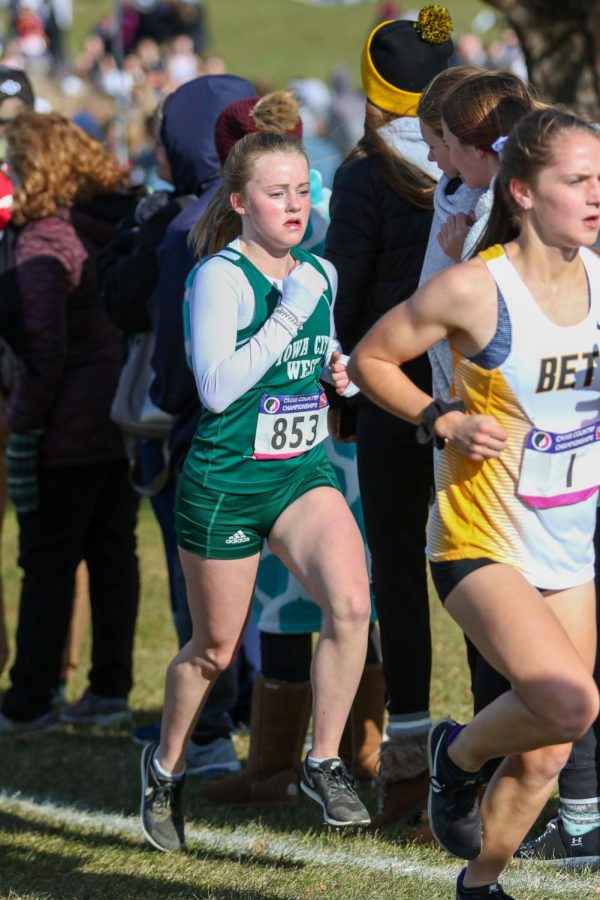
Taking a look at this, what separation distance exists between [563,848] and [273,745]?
1142mm

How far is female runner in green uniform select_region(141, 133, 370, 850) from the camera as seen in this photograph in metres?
3.87

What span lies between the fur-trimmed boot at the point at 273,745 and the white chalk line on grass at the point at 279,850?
12.0 inches

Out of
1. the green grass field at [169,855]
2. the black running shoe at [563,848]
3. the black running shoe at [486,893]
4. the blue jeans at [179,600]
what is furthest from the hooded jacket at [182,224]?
the black running shoe at [486,893]

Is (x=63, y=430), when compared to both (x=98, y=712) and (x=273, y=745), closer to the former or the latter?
(x=98, y=712)

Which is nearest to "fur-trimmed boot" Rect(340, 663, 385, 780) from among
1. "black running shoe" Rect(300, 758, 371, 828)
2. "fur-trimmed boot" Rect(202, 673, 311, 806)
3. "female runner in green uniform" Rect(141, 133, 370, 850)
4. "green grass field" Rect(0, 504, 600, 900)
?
"green grass field" Rect(0, 504, 600, 900)

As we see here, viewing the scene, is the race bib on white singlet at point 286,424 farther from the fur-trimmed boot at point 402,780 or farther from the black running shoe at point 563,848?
the black running shoe at point 563,848

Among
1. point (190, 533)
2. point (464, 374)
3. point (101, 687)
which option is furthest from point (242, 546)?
point (101, 687)

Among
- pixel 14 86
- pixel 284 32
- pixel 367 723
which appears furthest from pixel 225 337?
pixel 284 32

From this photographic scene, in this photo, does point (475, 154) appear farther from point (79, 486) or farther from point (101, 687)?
point (101, 687)

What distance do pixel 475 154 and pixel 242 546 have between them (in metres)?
1.25

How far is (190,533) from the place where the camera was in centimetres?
409

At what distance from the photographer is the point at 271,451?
4012mm

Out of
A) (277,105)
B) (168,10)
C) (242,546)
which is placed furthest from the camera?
(168,10)

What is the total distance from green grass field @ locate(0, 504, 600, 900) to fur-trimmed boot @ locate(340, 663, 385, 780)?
0.31 feet
